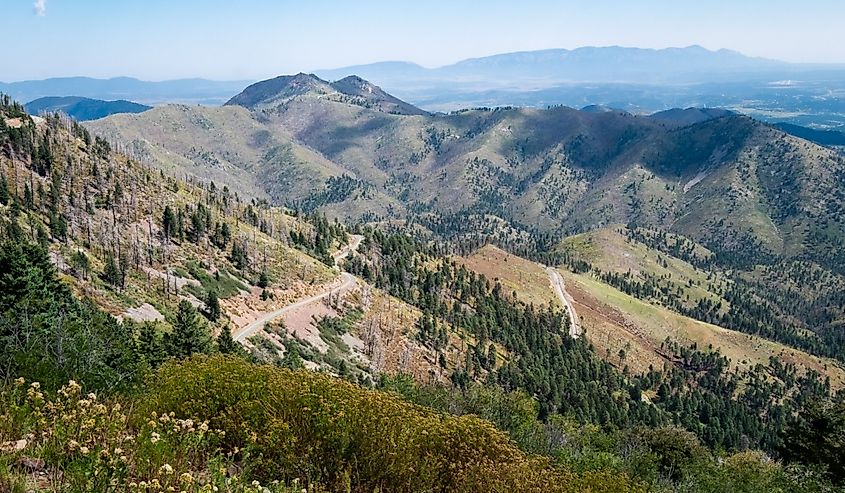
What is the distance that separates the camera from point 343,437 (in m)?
20.2

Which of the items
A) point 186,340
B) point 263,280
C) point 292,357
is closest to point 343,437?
point 186,340

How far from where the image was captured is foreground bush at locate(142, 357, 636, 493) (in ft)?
65.9

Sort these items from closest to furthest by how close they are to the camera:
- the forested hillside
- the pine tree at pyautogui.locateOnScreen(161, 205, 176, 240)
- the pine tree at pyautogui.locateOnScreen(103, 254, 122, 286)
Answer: the forested hillside
the pine tree at pyautogui.locateOnScreen(103, 254, 122, 286)
the pine tree at pyautogui.locateOnScreen(161, 205, 176, 240)

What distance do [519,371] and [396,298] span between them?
135 feet

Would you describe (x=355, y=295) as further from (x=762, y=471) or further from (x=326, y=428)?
(x=326, y=428)

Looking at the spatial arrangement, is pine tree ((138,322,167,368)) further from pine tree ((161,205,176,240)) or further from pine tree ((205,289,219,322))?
pine tree ((161,205,176,240))

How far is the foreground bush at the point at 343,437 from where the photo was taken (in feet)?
65.9

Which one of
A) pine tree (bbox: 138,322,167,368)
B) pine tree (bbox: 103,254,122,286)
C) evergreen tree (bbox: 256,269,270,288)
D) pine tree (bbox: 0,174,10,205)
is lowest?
evergreen tree (bbox: 256,269,270,288)

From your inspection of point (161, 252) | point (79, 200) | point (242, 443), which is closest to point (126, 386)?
point (242, 443)

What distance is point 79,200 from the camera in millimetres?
116750

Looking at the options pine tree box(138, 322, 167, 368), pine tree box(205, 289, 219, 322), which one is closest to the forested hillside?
pine tree box(138, 322, 167, 368)

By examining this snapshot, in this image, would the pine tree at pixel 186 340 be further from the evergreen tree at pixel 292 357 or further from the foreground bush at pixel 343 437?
the foreground bush at pixel 343 437

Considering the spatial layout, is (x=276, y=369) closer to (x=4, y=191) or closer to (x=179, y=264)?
(x=179, y=264)

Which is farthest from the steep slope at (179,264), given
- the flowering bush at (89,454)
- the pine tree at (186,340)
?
the flowering bush at (89,454)
